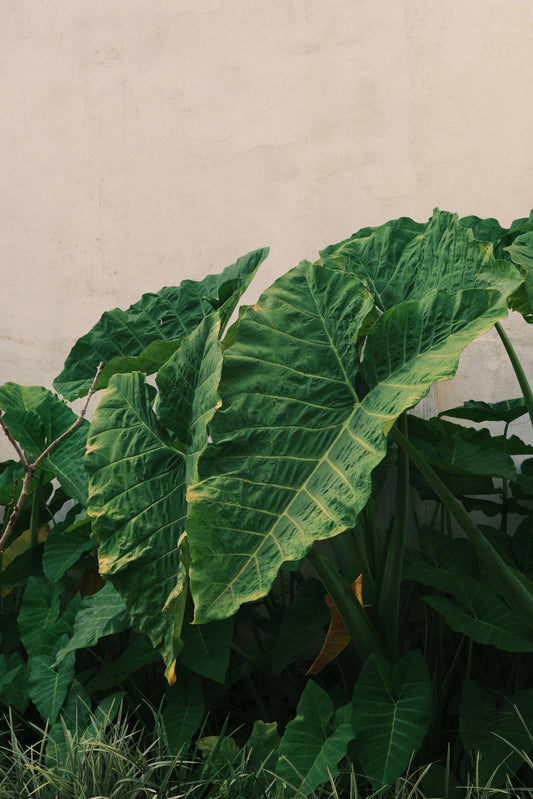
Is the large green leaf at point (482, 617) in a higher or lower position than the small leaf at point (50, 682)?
higher

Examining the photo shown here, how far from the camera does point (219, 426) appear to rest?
999 millimetres

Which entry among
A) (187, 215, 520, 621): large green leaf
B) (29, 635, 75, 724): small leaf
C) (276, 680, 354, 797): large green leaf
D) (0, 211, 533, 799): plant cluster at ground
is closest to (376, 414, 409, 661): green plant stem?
(0, 211, 533, 799): plant cluster at ground

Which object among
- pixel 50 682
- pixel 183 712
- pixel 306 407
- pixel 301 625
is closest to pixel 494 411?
pixel 301 625

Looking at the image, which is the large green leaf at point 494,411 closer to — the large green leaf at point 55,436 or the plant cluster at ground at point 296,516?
the plant cluster at ground at point 296,516

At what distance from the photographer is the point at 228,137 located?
223 centimetres

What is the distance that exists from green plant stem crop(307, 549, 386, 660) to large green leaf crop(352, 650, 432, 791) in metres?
0.07

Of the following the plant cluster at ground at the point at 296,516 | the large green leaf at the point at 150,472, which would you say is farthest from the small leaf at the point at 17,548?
the large green leaf at the point at 150,472

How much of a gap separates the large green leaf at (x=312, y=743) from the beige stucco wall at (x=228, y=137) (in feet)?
3.40

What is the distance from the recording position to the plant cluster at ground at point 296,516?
0.97 meters

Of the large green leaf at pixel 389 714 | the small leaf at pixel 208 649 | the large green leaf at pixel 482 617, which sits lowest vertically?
the large green leaf at pixel 389 714

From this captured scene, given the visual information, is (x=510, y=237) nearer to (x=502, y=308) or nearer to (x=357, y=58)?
(x=502, y=308)

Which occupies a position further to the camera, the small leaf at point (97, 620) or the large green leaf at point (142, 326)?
the large green leaf at point (142, 326)

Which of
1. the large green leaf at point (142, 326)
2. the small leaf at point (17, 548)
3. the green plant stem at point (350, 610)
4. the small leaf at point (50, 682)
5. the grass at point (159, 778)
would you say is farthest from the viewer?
the small leaf at point (17, 548)

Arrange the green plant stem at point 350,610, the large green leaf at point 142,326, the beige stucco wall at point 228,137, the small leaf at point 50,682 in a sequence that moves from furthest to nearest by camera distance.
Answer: the beige stucco wall at point 228,137 < the large green leaf at point 142,326 < the small leaf at point 50,682 < the green plant stem at point 350,610
